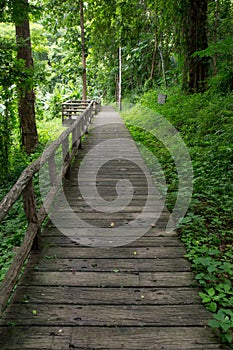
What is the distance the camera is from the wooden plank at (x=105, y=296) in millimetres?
2922

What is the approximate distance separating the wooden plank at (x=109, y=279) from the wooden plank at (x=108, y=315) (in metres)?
0.33

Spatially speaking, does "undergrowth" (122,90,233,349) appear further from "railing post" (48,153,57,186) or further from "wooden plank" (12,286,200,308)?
"railing post" (48,153,57,186)

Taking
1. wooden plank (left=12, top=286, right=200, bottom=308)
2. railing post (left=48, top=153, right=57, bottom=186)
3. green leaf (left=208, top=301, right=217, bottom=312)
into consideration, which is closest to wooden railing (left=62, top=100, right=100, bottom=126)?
railing post (left=48, top=153, right=57, bottom=186)

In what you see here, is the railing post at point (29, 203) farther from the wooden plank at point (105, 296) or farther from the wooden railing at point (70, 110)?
the wooden railing at point (70, 110)

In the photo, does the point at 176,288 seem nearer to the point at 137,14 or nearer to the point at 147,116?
the point at 147,116

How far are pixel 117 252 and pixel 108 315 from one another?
3.67 feet

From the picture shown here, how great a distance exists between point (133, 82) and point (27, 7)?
2118 centimetres

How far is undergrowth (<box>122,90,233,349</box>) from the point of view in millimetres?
3010

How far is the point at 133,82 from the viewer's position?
26.5 metres

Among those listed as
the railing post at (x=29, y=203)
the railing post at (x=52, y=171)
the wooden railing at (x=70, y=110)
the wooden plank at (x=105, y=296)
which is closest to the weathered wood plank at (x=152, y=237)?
the railing post at (x=29, y=203)

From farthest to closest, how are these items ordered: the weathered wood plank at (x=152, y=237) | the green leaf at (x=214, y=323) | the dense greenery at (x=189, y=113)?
the weathered wood plank at (x=152, y=237) → the dense greenery at (x=189, y=113) → the green leaf at (x=214, y=323)

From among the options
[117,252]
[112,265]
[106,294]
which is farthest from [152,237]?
[106,294]

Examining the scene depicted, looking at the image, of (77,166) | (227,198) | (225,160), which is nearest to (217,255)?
(227,198)

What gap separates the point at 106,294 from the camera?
119 inches
